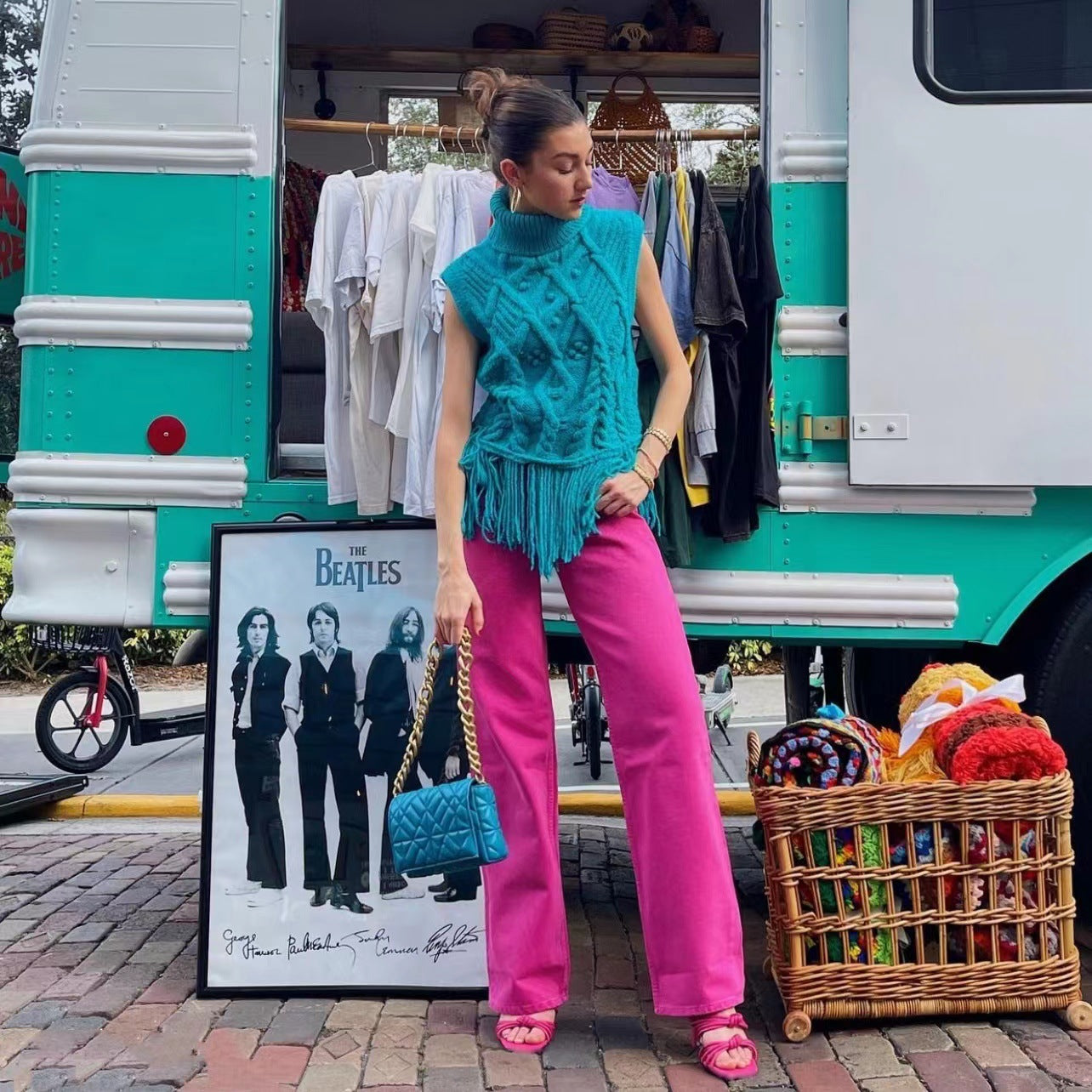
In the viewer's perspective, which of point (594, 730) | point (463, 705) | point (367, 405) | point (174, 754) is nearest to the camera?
point (463, 705)

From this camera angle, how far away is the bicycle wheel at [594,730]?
6.48m

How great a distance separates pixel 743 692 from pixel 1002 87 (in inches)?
274

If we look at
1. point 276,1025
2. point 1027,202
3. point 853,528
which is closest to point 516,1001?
point 276,1025

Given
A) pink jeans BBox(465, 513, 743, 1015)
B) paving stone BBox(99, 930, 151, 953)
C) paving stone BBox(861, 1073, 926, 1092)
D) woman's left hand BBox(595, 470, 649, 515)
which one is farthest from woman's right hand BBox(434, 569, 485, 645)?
paving stone BBox(99, 930, 151, 953)

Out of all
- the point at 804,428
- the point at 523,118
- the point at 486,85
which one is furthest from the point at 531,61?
the point at 523,118

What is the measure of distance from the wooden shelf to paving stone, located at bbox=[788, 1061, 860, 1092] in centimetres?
336

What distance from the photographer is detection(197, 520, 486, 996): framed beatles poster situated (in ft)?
10.3

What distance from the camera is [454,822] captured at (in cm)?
257

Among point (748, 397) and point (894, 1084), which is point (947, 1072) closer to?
point (894, 1084)

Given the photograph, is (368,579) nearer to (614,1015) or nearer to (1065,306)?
(614,1015)

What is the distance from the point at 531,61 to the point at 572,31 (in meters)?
0.18

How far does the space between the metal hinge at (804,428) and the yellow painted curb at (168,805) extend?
9.35ft

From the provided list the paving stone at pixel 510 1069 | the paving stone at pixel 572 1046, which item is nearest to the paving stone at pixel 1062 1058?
the paving stone at pixel 572 1046

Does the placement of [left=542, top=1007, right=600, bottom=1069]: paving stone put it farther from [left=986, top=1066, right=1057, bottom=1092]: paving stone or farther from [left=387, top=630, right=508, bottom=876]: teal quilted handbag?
[left=986, top=1066, right=1057, bottom=1092]: paving stone
